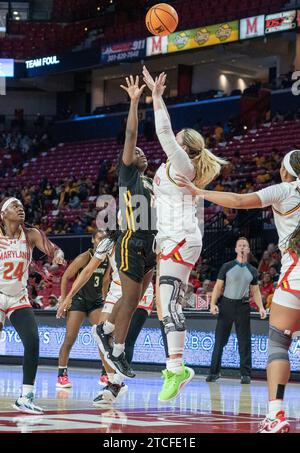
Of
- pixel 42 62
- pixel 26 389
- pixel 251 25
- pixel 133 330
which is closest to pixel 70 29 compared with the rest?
pixel 42 62

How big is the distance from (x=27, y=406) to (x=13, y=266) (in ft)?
4.95

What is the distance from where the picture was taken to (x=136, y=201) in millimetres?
9398

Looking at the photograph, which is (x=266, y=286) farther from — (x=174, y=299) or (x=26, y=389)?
(x=174, y=299)

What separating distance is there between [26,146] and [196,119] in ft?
29.3

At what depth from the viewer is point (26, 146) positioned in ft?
137

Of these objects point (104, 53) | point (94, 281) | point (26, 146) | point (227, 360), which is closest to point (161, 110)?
point (94, 281)

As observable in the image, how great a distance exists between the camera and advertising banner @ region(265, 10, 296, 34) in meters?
31.2

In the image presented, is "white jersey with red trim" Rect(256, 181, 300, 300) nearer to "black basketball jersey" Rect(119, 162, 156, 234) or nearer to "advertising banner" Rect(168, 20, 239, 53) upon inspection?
"black basketball jersey" Rect(119, 162, 156, 234)

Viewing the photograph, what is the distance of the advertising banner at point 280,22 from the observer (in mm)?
31156

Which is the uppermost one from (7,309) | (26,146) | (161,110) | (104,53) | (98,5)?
(98,5)

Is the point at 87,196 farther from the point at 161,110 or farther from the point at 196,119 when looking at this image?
the point at 161,110

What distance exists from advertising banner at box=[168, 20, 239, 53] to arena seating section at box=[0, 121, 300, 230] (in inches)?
139

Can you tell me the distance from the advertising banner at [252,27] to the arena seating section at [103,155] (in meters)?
3.18

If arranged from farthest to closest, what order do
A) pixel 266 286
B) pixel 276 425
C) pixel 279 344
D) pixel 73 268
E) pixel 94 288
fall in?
1. pixel 266 286
2. pixel 94 288
3. pixel 73 268
4. pixel 279 344
5. pixel 276 425
